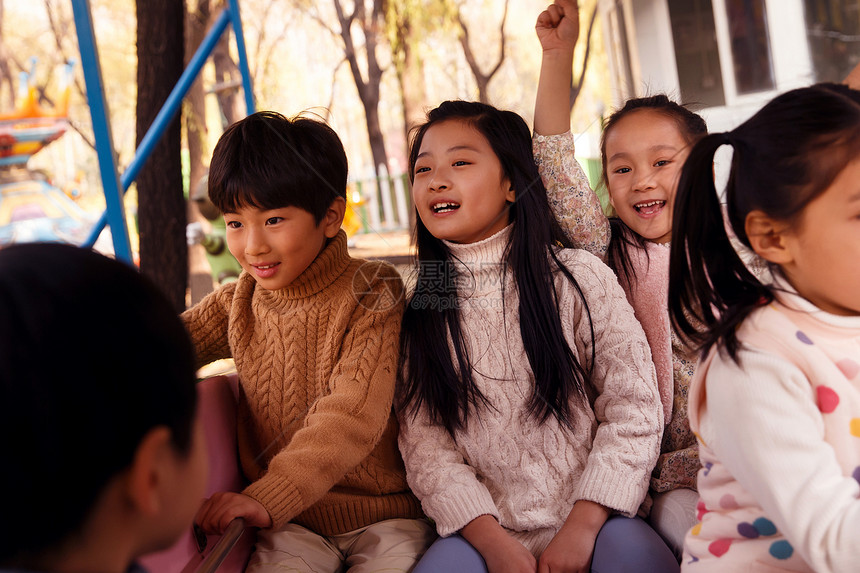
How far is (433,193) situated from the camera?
1.15m

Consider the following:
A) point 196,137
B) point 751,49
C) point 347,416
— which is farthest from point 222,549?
point 196,137

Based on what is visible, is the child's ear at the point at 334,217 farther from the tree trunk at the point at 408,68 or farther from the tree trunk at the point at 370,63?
the tree trunk at the point at 370,63

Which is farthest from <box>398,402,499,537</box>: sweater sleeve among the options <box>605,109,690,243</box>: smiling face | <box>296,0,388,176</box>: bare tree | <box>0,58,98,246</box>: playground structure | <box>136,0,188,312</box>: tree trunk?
<box>0,58,98,246</box>: playground structure

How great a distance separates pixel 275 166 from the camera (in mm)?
1148

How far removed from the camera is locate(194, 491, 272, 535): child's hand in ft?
3.12

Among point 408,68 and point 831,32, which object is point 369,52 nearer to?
point 408,68

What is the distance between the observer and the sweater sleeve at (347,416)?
0.99 meters

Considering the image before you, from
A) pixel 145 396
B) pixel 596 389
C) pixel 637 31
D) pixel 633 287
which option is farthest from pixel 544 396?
pixel 637 31

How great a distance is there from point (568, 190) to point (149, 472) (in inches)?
33.4

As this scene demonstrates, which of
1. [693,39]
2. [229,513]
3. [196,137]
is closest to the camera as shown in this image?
[229,513]

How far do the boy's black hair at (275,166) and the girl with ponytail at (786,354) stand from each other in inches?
23.2

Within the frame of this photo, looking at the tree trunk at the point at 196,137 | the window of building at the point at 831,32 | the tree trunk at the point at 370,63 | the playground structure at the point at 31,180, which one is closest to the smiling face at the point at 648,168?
the window of building at the point at 831,32

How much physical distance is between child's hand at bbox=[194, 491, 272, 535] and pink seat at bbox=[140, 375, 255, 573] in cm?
7

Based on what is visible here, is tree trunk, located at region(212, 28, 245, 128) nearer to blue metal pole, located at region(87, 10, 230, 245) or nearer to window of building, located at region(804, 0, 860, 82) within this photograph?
blue metal pole, located at region(87, 10, 230, 245)
